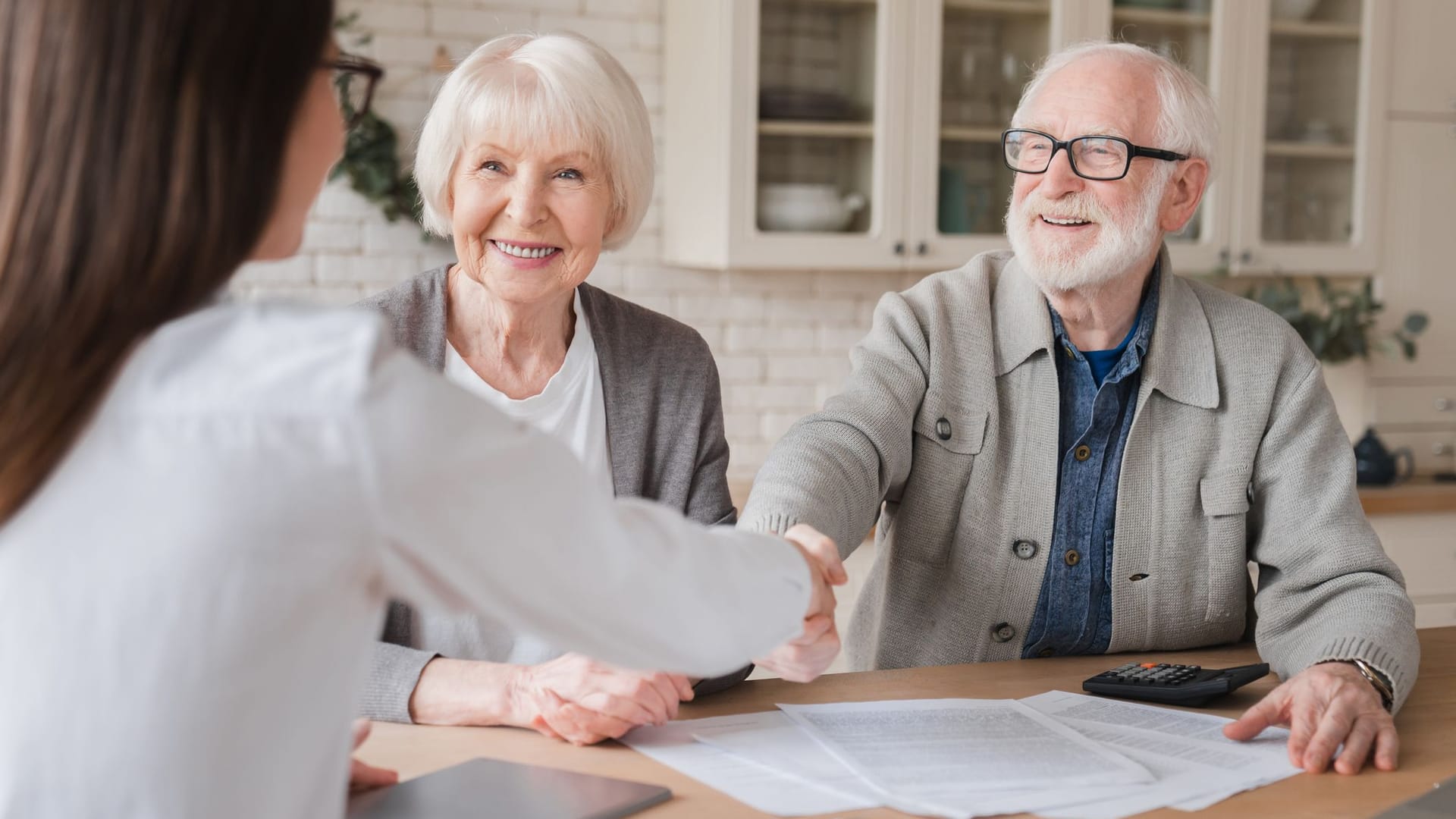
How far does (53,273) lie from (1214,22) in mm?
3617

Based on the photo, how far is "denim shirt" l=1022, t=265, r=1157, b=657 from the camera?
1.94m

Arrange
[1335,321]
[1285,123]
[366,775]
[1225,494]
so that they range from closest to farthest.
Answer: [366,775]
[1225,494]
[1335,321]
[1285,123]

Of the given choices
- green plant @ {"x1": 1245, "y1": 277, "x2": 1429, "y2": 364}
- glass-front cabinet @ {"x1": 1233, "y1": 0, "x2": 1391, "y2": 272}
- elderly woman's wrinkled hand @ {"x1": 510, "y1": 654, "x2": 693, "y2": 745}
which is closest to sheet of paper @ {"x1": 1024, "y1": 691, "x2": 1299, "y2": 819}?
elderly woman's wrinkled hand @ {"x1": 510, "y1": 654, "x2": 693, "y2": 745}

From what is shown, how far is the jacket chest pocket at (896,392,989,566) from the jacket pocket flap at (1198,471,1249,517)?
33cm

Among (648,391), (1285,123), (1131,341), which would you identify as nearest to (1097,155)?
(1131,341)

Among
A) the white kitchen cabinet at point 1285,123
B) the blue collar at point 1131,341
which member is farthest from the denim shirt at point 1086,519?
the white kitchen cabinet at point 1285,123

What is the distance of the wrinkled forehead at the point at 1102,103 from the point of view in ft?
6.66

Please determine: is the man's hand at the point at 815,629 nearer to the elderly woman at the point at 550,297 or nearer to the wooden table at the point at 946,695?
the wooden table at the point at 946,695

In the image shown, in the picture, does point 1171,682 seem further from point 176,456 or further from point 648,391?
point 176,456

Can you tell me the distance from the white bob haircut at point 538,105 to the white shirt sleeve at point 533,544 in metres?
1.02

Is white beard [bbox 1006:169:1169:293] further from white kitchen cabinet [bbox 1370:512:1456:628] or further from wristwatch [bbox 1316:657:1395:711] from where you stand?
white kitchen cabinet [bbox 1370:512:1456:628]

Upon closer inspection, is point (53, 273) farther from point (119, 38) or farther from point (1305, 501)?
point (1305, 501)

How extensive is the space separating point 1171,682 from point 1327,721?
0.71ft

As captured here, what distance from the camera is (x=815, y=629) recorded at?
4.51ft
